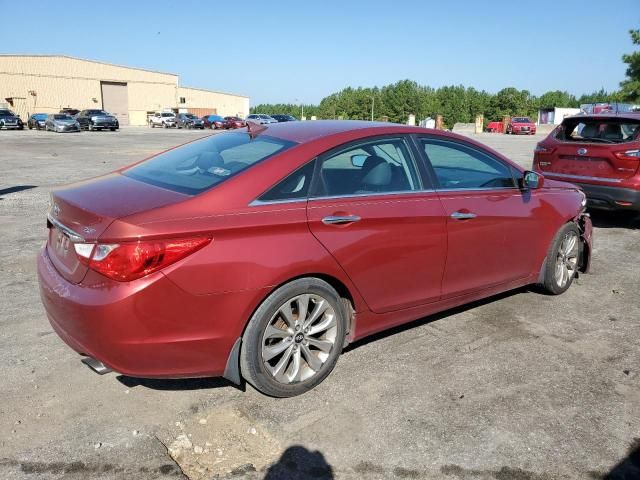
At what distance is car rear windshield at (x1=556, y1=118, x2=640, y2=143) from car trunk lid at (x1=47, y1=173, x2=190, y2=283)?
6.53 metres

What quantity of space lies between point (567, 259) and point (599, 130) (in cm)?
335

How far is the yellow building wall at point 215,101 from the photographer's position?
81688 mm

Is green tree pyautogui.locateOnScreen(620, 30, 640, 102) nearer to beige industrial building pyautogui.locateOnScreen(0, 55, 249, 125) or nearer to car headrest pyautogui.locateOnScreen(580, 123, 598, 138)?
car headrest pyautogui.locateOnScreen(580, 123, 598, 138)

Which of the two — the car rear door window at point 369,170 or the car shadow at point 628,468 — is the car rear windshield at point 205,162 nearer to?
the car rear door window at point 369,170

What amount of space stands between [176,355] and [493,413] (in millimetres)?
1801

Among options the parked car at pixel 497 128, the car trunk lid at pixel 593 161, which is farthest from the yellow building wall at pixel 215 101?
the car trunk lid at pixel 593 161

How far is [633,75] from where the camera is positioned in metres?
39.4

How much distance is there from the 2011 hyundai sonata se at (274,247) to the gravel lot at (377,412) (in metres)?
0.29

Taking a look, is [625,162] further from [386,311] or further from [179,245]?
[179,245]

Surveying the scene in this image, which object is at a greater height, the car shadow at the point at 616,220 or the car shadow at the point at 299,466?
the car shadow at the point at 616,220

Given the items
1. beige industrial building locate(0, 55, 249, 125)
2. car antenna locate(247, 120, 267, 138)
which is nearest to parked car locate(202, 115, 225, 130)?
beige industrial building locate(0, 55, 249, 125)

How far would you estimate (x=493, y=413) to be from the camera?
10.2 feet

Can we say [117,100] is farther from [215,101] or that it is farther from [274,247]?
[274,247]

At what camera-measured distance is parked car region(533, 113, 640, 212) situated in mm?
7109
